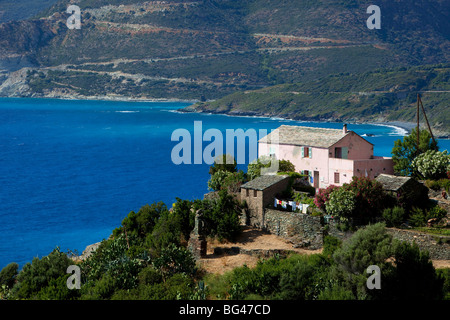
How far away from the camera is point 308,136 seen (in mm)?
46406

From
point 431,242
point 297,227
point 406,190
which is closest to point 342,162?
point 406,190

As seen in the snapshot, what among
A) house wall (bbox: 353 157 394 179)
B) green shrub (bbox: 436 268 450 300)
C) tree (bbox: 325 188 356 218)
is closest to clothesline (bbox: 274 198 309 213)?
tree (bbox: 325 188 356 218)

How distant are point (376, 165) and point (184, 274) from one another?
19878mm

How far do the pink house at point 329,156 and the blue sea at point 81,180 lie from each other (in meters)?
24.5

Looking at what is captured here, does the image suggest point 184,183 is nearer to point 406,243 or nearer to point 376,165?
point 376,165

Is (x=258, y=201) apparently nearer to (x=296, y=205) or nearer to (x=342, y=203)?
(x=296, y=205)

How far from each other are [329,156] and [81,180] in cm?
7341

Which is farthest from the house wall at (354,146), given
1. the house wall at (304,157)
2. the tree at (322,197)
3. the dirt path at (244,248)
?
the dirt path at (244,248)

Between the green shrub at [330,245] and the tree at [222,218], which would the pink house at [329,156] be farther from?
the green shrub at [330,245]

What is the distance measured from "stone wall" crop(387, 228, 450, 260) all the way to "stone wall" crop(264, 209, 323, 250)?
476cm

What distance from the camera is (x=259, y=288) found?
93.8ft

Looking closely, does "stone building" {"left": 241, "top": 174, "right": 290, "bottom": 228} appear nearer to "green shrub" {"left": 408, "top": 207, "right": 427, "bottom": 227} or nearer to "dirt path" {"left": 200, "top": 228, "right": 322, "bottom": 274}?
"dirt path" {"left": 200, "top": 228, "right": 322, "bottom": 274}

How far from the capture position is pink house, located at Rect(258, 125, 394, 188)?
4303 cm
